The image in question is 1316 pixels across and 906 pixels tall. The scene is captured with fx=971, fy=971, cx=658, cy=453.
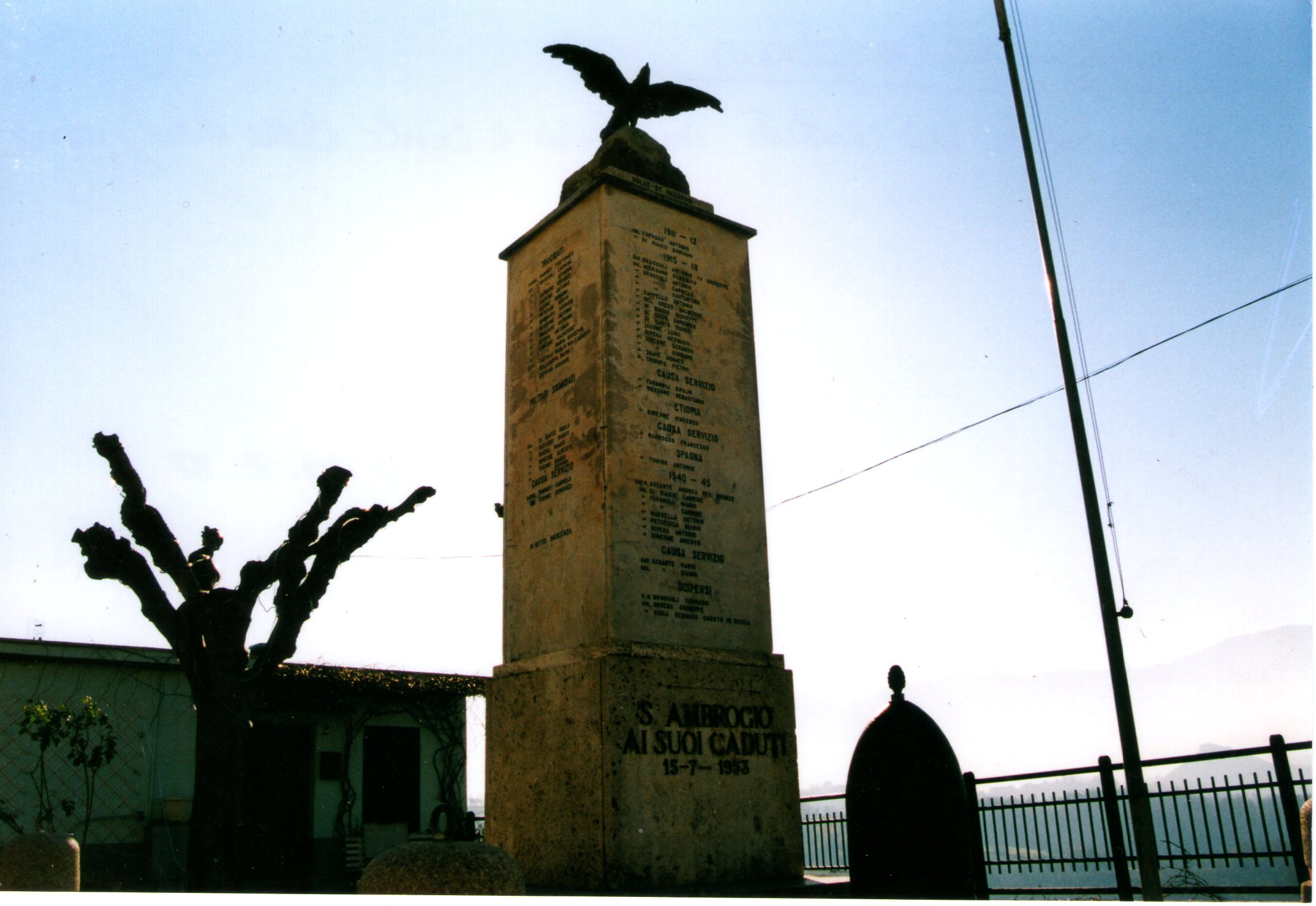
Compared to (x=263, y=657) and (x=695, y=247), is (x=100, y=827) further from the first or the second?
(x=695, y=247)

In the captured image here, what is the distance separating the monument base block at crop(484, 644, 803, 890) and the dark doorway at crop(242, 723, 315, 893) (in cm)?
1138

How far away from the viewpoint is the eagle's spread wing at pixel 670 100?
7.12 metres

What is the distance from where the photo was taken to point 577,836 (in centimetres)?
482

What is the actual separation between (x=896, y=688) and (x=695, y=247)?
11.8 feet

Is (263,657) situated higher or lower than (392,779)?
higher

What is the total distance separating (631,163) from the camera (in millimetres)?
6516

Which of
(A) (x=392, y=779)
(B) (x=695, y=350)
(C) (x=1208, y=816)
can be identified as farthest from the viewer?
(A) (x=392, y=779)

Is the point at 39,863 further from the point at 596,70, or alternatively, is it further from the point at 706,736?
the point at 596,70

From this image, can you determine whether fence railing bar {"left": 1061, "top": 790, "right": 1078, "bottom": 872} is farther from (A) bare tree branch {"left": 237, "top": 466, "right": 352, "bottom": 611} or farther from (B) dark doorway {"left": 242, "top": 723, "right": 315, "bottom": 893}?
(B) dark doorway {"left": 242, "top": 723, "right": 315, "bottom": 893}

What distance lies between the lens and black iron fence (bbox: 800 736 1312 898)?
20.8ft

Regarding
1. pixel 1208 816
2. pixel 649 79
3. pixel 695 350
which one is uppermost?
pixel 649 79

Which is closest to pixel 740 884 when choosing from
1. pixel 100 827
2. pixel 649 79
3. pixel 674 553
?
pixel 674 553

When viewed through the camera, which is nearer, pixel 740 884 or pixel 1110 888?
pixel 740 884

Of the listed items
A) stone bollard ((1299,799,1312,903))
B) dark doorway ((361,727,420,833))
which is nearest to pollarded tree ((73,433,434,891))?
stone bollard ((1299,799,1312,903))
